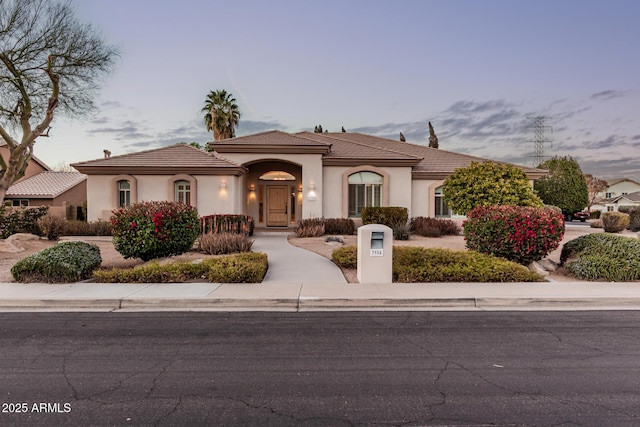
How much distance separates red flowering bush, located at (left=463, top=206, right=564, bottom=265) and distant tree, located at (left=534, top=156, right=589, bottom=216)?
29.3 m

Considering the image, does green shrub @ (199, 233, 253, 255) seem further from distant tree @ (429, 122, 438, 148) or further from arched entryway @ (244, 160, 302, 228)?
distant tree @ (429, 122, 438, 148)

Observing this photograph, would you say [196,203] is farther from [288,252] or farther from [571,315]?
[571,315]

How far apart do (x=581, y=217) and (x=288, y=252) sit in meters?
43.5

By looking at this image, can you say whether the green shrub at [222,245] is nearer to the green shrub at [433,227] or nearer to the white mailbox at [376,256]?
the white mailbox at [376,256]

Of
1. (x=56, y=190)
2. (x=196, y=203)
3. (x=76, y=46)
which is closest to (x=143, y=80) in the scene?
(x=76, y=46)

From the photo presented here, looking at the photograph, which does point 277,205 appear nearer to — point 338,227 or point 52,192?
point 338,227

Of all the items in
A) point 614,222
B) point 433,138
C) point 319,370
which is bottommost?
point 319,370

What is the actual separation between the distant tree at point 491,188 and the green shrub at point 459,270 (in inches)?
243

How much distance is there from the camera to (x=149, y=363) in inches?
172

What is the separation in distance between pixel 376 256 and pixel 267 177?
14838 millimetres

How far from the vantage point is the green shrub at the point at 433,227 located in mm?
17969

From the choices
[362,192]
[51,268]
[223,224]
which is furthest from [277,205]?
[51,268]

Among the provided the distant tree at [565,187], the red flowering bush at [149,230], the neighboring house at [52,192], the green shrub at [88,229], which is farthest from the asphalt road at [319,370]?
the distant tree at [565,187]

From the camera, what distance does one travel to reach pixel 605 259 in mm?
8969
